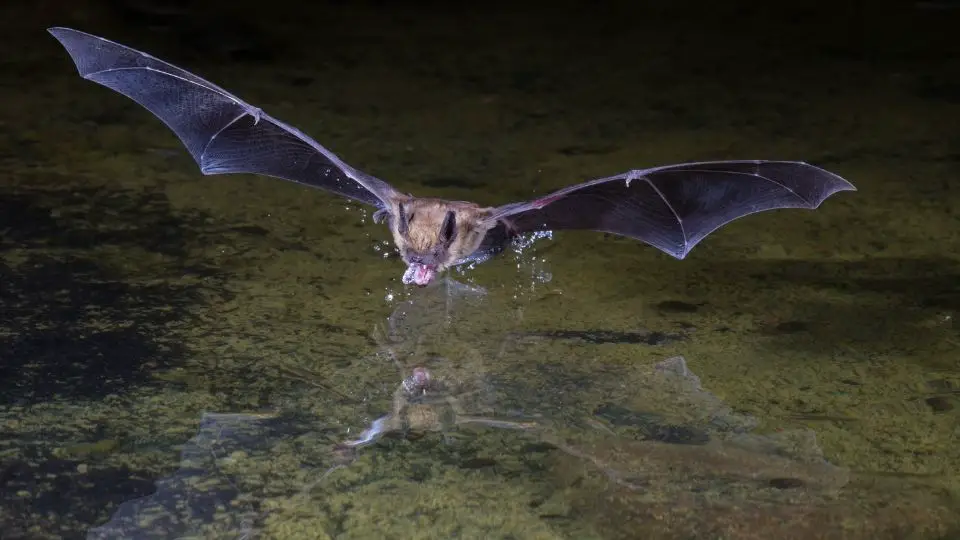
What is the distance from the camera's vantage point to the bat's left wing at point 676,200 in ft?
10.7

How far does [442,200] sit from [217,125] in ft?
2.31

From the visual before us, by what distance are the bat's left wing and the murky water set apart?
0.17 m

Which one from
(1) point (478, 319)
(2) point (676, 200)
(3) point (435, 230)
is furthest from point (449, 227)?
(2) point (676, 200)

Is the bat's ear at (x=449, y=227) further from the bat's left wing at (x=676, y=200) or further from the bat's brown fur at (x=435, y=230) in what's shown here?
the bat's left wing at (x=676, y=200)

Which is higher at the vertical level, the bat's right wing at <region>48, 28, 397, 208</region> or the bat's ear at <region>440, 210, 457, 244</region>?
the bat's right wing at <region>48, 28, 397, 208</region>

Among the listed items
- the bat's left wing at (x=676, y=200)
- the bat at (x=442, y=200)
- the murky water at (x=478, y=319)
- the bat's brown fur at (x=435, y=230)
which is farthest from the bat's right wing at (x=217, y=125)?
the bat's left wing at (x=676, y=200)

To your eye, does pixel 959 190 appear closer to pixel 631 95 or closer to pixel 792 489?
pixel 631 95

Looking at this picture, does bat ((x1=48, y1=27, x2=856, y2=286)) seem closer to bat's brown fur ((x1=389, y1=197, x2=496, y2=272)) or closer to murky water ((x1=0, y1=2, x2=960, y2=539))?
bat's brown fur ((x1=389, y1=197, x2=496, y2=272))

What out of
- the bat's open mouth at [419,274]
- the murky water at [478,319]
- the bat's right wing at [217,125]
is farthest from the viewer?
the bat's right wing at [217,125]

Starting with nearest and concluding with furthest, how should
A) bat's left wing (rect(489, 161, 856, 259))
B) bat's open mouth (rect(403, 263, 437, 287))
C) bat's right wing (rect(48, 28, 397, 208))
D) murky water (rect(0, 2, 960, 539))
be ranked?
murky water (rect(0, 2, 960, 539)) < bat's left wing (rect(489, 161, 856, 259)) < bat's open mouth (rect(403, 263, 437, 287)) < bat's right wing (rect(48, 28, 397, 208))

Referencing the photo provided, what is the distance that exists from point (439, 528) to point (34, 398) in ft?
3.37

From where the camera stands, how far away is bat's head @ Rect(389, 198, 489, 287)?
135 inches

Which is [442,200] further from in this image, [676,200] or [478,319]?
[676,200]

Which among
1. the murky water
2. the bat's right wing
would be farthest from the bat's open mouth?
the bat's right wing
